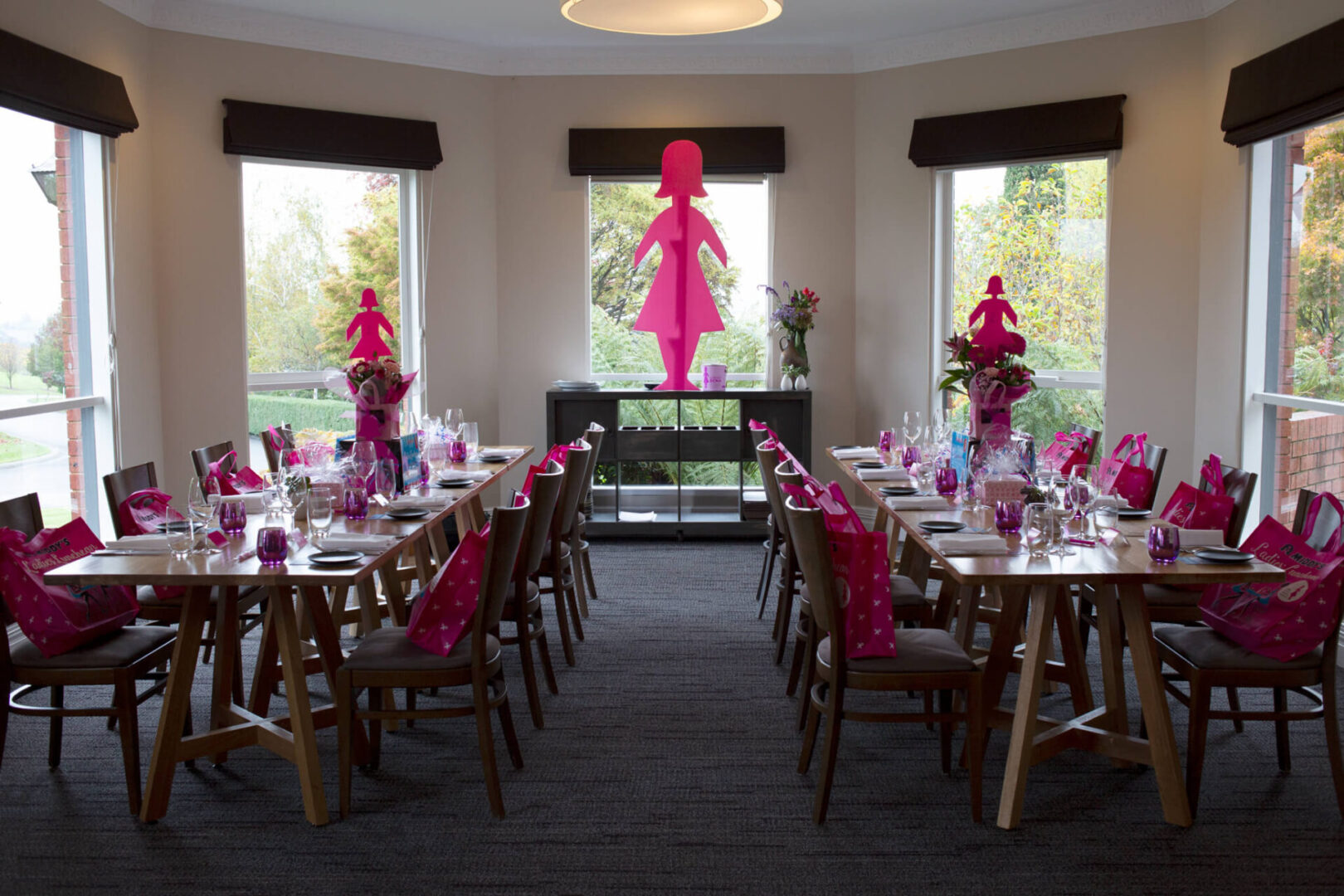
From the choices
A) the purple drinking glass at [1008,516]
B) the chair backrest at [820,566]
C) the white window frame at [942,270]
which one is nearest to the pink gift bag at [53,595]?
the chair backrest at [820,566]

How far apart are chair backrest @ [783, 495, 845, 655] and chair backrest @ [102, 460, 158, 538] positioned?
2.38 metres

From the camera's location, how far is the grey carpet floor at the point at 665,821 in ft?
9.40

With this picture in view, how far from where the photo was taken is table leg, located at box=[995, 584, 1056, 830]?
3127 mm

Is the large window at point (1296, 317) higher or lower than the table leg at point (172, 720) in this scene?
higher

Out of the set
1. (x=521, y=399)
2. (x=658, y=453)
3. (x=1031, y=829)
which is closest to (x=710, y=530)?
(x=658, y=453)

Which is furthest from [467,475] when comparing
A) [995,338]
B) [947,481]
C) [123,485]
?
[995,338]

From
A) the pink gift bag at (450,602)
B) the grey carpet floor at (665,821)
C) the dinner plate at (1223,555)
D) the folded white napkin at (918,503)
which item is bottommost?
the grey carpet floor at (665,821)

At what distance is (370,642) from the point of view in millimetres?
3334

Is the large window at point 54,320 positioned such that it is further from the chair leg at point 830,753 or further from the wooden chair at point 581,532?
the chair leg at point 830,753

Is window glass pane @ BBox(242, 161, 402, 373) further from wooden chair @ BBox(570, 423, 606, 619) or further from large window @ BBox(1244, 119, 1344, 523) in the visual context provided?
large window @ BBox(1244, 119, 1344, 523)

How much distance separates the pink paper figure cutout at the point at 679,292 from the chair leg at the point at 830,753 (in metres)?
4.38

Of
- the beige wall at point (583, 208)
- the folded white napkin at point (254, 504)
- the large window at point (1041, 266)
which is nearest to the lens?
the folded white napkin at point (254, 504)

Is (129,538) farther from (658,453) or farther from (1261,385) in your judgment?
(1261,385)

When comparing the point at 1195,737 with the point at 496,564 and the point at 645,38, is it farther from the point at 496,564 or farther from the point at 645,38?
the point at 645,38
